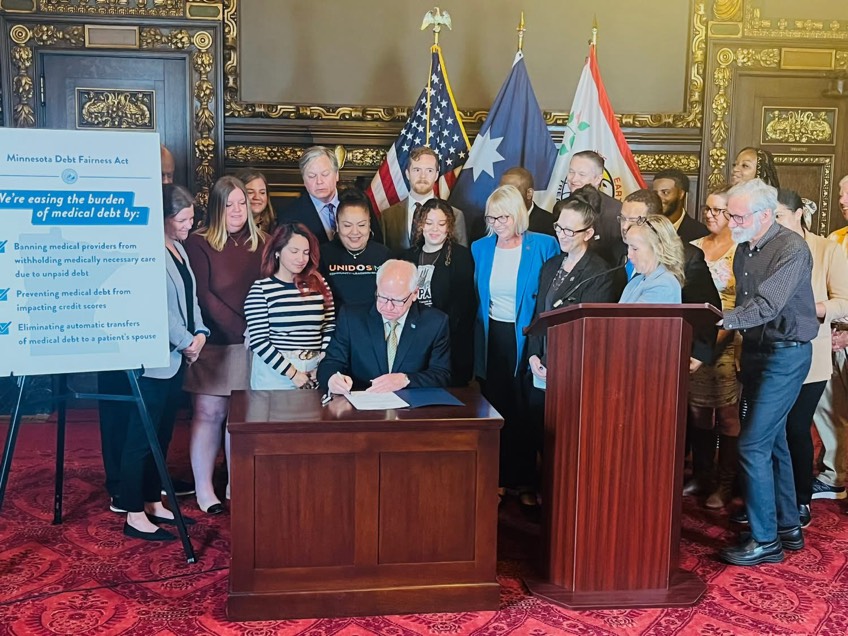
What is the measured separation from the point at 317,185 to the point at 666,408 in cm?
209

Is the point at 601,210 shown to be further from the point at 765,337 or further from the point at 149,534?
the point at 149,534

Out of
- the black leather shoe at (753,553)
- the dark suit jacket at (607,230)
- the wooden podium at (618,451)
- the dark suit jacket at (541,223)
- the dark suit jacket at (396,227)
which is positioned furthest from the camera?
the dark suit jacket at (396,227)

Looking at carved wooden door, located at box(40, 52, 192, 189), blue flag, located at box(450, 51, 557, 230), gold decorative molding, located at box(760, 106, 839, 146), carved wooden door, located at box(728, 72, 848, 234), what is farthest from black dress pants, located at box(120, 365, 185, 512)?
gold decorative molding, located at box(760, 106, 839, 146)

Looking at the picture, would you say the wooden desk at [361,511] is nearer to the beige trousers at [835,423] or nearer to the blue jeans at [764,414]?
the blue jeans at [764,414]

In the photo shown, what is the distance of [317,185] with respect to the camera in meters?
4.29

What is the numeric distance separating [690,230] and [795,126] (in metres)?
2.29

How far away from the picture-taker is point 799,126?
20.9 ft

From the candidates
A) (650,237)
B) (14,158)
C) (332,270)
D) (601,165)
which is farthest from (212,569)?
(601,165)

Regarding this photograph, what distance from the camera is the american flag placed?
515 centimetres

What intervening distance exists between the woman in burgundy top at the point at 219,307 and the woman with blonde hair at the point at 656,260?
1.75 m

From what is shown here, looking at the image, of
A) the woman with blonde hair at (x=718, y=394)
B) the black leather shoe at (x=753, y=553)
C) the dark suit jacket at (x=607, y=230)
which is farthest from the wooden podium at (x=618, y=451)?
the dark suit jacket at (x=607, y=230)

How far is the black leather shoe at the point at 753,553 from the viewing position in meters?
3.57

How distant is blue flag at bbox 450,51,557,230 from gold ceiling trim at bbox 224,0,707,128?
0.77m

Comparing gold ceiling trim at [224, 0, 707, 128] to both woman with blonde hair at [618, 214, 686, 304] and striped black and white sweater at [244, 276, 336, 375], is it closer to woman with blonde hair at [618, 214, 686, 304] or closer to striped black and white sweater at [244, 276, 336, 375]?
striped black and white sweater at [244, 276, 336, 375]
